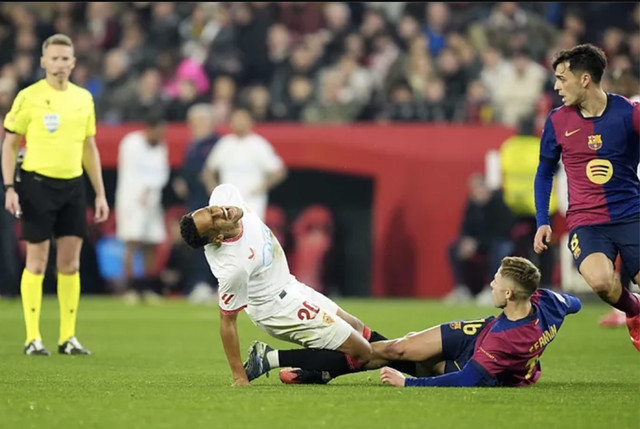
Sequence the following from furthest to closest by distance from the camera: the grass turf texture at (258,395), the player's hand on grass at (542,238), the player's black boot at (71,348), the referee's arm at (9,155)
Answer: the player's black boot at (71,348)
the referee's arm at (9,155)
the player's hand on grass at (542,238)
the grass turf texture at (258,395)

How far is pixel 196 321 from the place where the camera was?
48.9 ft

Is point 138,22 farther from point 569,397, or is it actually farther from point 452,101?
point 569,397

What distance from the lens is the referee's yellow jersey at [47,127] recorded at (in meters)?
10.6

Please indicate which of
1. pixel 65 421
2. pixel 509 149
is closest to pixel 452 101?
pixel 509 149

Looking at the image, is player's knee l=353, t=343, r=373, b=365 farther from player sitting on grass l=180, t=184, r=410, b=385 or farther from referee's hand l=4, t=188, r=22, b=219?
referee's hand l=4, t=188, r=22, b=219

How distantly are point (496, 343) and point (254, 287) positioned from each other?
1.52m

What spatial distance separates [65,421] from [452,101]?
45.4ft

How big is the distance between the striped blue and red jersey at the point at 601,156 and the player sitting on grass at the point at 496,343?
0.65 m

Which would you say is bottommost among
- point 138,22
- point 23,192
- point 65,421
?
point 65,421

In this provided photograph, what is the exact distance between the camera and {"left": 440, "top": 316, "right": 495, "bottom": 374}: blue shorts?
8.23m

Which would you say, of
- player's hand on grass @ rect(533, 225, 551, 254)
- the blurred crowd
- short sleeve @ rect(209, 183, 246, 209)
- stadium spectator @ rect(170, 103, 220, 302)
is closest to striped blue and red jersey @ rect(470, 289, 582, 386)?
player's hand on grass @ rect(533, 225, 551, 254)

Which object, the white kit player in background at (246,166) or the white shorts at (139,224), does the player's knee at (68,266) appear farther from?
the white shorts at (139,224)

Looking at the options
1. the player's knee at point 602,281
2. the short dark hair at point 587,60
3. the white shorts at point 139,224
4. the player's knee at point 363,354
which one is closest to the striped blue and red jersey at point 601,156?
the short dark hair at point 587,60

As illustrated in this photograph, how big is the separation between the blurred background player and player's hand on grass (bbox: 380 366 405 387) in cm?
1089
